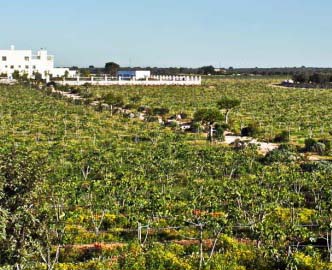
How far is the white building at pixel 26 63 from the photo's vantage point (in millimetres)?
144875

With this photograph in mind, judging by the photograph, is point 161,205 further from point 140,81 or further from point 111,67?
point 111,67

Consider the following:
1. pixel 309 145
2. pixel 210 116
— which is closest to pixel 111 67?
pixel 210 116

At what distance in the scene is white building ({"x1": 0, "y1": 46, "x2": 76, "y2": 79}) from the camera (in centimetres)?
14488

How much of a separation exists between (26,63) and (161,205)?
133 metres

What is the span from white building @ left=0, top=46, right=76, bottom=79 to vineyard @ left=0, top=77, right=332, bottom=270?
106m

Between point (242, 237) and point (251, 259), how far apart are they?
7.99 feet

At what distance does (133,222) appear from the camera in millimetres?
21094

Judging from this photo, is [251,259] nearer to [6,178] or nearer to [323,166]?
[6,178]

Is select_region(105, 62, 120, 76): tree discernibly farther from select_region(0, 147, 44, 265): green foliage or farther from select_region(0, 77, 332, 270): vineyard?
select_region(0, 147, 44, 265): green foliage

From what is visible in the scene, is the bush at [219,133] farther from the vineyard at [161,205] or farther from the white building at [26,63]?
the white building at [26,63]

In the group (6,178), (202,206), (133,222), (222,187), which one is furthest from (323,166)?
(6,178)

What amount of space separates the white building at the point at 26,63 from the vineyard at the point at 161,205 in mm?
105635

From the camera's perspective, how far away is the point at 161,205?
2155 cm

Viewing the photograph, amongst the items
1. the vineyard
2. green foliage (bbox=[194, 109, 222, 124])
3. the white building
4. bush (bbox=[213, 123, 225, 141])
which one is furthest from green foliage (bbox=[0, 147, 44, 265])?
the white building
